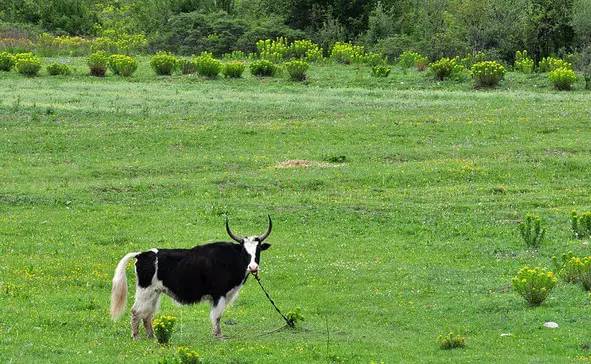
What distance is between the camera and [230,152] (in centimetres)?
3553

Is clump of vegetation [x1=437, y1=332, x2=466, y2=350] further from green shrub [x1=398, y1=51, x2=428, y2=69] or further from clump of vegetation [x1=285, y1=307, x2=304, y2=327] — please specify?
green shrub [x1=398, y1=51, x2=428, y2=69]

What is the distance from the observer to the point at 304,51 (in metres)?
61.5

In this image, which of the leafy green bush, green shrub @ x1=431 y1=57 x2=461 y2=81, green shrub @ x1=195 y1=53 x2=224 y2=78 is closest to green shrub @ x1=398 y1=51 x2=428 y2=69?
green shrub @ x1=431 y1=57 x2=461 y2=81

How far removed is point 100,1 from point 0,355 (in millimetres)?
77169

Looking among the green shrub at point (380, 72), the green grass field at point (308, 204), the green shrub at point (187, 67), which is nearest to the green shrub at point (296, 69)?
the green grass field at point (308, 204)

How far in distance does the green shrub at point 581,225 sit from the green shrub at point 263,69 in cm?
2832

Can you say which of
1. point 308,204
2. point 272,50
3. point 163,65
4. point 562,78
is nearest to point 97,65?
point 163,65

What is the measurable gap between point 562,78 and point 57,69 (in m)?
21.1

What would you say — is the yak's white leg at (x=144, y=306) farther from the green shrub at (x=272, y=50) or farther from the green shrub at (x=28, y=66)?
the green shrub at (x=272, y=50)

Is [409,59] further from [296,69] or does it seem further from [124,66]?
[124,66]

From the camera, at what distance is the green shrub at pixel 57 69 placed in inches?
2031

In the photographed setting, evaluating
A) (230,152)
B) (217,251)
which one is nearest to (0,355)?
(217,251)

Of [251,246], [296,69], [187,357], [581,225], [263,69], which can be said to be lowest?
[263,69]

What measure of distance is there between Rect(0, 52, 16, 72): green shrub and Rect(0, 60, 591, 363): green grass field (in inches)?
82.9
